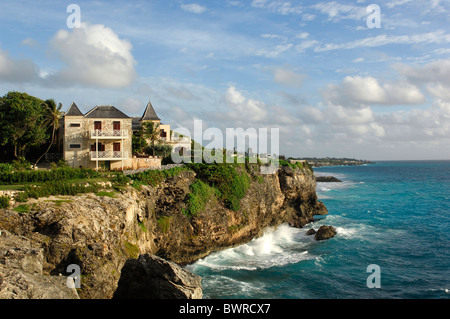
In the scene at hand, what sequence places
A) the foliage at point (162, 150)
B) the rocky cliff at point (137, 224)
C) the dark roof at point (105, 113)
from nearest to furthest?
the rocky cliff at point (137, 224), the dark roof at point (105, 113), the foliage at point (162, 150)

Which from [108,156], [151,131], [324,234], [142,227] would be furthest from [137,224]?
[324,234]

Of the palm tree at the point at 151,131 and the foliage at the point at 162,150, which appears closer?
the foliage at the point at 162,150

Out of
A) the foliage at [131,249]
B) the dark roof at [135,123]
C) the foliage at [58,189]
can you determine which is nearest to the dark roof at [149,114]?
the dark roof at [135,123]

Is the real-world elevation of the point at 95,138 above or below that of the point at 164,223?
above

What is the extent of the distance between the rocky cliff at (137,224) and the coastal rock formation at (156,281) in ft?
9.74

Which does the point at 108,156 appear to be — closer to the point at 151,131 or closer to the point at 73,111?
the point at 73,111

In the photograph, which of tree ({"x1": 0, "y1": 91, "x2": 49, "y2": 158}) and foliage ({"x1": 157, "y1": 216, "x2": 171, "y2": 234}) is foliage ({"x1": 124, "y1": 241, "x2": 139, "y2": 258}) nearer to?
foliage ({"x1": 157, "y1": 216, "x2": 171, "y2": 234})

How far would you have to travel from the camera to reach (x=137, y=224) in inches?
914

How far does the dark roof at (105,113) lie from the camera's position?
3691cm

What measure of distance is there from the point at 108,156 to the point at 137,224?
1547 cm

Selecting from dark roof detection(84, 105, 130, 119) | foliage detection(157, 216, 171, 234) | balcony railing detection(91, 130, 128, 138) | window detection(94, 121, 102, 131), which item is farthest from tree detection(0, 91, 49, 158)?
foliage detection(157, 216, 171, 234)

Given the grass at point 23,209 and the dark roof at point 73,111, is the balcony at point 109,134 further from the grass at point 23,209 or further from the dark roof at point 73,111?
the grass at point 23,209
